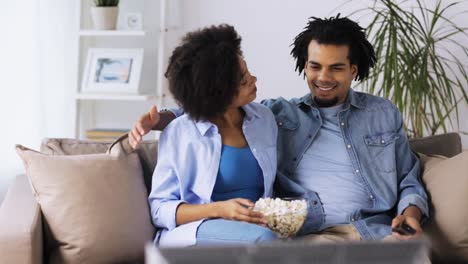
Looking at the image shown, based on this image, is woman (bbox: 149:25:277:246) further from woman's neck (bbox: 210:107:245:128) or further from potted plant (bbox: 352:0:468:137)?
potted plant (bbox: 352:0:468:137)

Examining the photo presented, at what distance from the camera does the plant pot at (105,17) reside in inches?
155

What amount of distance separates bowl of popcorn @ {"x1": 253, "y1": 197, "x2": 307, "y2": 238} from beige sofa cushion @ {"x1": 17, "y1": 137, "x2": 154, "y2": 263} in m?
0.41

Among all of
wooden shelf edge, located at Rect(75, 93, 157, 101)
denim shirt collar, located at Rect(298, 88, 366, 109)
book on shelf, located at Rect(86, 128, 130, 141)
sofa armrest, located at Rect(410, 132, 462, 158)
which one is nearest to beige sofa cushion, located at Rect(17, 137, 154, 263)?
denim shirt collar, located at Rect(298, 88, 366, 109)

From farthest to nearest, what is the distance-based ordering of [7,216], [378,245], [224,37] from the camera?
[224,37]
[7,216]
[378,245]

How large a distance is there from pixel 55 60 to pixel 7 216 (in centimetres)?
222

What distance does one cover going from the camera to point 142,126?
2.21 m

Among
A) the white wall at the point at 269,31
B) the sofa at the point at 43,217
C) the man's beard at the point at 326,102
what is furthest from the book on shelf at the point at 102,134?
the man's beard at the point at 326,102

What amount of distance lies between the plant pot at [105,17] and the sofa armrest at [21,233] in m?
1.90

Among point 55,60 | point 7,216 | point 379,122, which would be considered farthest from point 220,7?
point 7,216

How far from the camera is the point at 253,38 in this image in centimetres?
411

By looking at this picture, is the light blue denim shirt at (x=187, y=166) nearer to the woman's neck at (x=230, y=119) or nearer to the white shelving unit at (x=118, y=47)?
the woman's neck at (x=230, y=119)

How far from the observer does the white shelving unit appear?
408 centimetres

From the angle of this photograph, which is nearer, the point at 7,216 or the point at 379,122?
the point at 7,216

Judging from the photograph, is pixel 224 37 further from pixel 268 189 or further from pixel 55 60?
pixel 55 60
